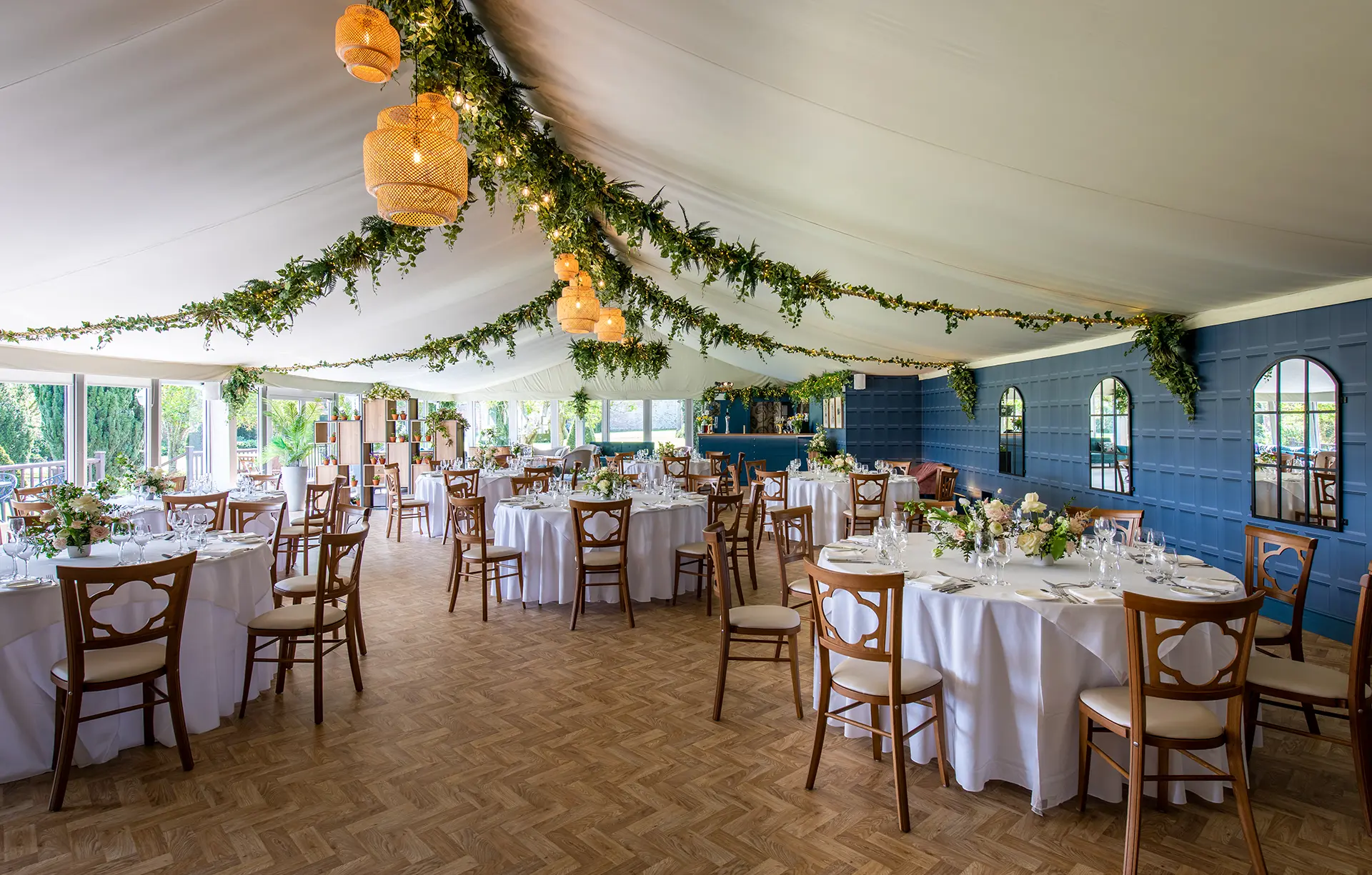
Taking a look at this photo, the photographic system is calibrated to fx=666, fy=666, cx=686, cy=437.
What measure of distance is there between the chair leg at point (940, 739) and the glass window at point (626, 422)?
14.5m

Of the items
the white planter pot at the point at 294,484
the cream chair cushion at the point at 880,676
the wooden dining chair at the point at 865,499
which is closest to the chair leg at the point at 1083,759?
the cream chair cushion at the point at 880,676

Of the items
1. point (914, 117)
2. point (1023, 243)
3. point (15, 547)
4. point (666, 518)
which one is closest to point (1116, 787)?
point (914, 117)

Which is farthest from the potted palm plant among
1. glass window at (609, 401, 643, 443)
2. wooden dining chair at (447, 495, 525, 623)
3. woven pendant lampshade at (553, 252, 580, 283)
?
woven pendant lampshade at (553, 252, 580, 283)

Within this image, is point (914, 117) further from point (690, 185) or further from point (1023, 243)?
point (690, 185)

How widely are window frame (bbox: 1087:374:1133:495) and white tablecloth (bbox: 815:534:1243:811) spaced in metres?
4.53

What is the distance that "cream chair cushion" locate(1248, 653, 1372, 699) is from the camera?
2660 millimetres

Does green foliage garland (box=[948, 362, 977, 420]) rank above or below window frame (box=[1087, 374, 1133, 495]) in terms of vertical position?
above

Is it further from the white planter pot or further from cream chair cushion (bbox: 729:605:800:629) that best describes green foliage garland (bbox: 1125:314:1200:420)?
the white planter pot

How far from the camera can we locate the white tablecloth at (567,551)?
5.86 m

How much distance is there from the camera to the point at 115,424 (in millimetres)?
8445

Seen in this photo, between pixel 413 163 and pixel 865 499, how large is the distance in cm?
630

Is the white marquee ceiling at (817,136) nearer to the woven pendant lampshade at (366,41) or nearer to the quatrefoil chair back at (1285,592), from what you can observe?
the woven pendant lampshade at (366,41)

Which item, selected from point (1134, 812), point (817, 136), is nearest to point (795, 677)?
point (1134, 812)

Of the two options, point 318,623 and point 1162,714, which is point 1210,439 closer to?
point 1162,714
